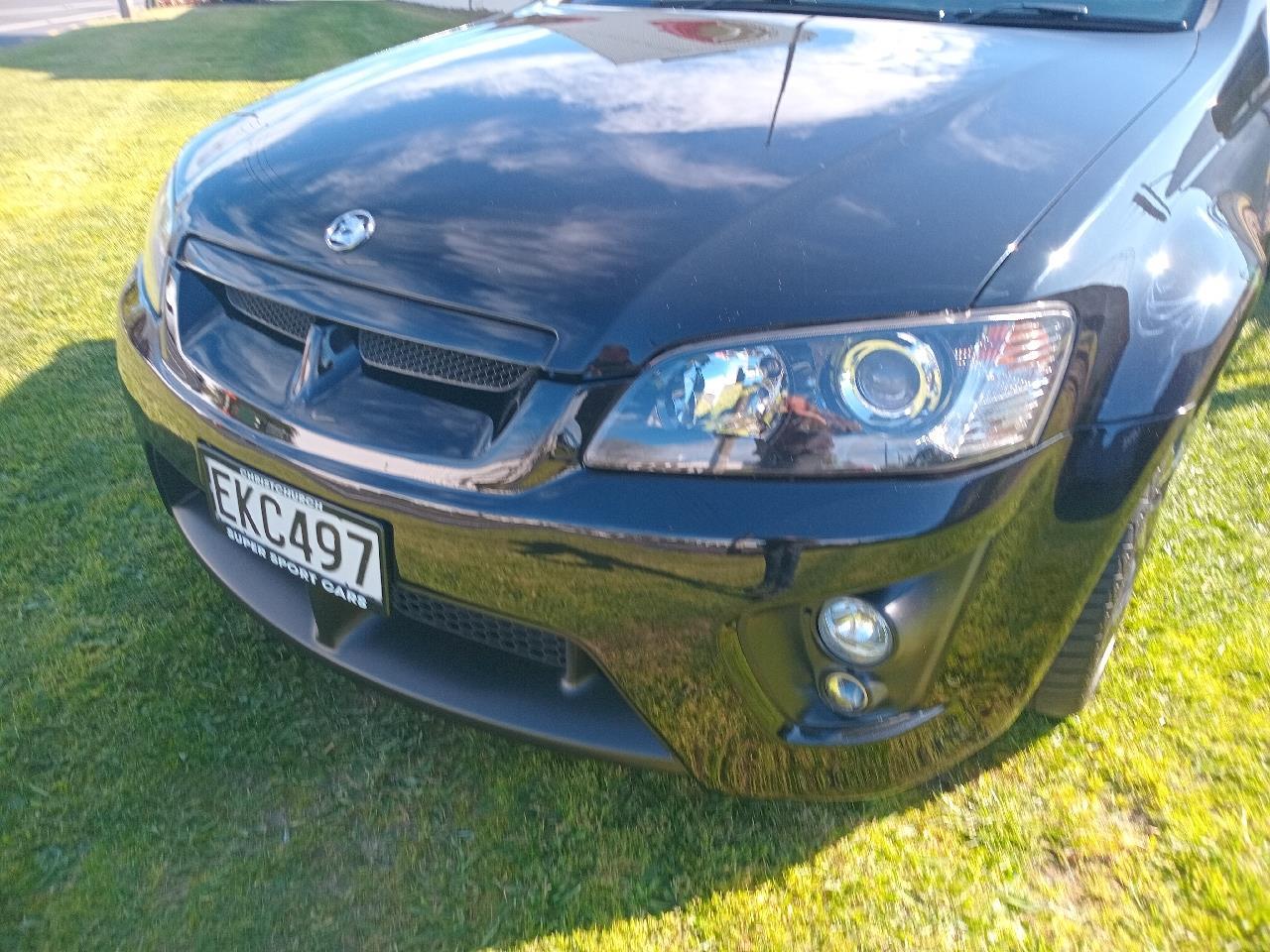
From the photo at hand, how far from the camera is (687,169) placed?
1.50 m

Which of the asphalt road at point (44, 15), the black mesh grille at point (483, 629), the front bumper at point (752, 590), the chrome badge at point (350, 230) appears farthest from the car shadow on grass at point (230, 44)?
the front bumper at point (752, 590)

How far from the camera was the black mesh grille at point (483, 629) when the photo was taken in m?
1.48

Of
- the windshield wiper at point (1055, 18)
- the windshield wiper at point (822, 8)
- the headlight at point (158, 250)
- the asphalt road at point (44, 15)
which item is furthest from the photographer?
the asphalt road at point (44, 15)

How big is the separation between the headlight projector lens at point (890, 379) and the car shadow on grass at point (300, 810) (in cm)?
79

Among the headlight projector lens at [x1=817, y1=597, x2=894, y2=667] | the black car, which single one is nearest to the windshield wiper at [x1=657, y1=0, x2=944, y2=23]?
the black car

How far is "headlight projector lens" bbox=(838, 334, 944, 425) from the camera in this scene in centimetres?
123

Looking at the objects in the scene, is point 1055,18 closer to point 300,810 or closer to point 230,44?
point 300,810

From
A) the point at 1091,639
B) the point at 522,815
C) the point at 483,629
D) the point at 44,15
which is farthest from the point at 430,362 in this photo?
the point at 44,15

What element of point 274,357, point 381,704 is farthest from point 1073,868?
point 274,357

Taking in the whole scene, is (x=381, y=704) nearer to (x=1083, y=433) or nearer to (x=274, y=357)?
(x=274, y=357)

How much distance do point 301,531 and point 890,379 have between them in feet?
2.86

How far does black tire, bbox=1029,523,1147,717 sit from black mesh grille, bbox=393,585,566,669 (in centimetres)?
76

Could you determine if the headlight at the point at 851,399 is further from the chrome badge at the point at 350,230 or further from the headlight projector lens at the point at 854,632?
the chrome badge at the point at 350,230

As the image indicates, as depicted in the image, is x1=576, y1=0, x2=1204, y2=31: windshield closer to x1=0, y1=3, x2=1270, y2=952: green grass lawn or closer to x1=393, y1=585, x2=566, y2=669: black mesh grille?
x1=0, y1=3, x2=1270, y2=952: green grass lawn
